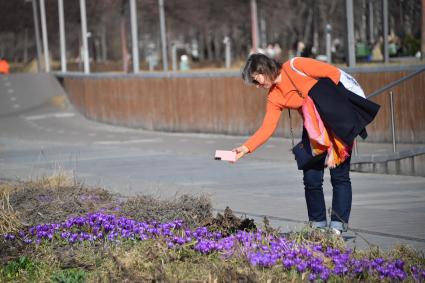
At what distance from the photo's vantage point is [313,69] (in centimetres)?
927

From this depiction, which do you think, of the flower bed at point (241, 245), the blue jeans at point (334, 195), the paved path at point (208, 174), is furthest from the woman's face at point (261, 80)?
the paved path at point (208, 174)

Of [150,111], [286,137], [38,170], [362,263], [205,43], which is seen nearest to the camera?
[362,263]

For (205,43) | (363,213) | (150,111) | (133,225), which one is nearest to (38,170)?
(363,213)

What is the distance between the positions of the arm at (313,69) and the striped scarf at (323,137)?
0.64 feet

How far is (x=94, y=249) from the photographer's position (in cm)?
883

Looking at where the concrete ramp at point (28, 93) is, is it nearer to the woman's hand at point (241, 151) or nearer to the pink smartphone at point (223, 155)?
the woman's hand at point (241, 151)

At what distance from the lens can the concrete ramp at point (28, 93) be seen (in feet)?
151

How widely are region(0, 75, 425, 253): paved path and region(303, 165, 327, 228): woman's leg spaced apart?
0.32 metres

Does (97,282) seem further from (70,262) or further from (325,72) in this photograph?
(325,72)

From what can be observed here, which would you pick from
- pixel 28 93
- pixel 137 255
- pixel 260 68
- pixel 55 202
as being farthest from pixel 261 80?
pixel 28 93

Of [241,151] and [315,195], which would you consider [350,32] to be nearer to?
[315,195]

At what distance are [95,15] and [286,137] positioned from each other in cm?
5109

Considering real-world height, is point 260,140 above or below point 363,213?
above

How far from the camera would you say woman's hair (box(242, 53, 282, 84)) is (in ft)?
30.0
